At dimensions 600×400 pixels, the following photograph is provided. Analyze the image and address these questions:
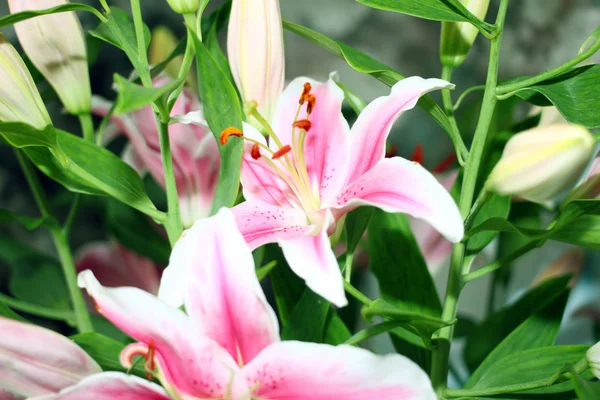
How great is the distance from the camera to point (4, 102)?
0.44 m

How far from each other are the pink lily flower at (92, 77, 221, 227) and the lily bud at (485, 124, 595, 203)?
0.25 meters

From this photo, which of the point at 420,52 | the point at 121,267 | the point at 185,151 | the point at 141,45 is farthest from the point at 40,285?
the point at 420,52

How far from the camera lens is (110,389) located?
13.4 inches

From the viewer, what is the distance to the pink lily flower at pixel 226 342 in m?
0.33

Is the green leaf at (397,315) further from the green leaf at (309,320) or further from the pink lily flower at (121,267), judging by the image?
the pink lily flower at (121,267)

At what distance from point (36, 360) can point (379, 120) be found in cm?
22

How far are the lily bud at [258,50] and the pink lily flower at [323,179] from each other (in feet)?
0.04

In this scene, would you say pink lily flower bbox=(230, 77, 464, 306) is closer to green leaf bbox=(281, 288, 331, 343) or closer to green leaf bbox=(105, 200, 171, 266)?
green leaf bbox=(281, 288, 331, 343)

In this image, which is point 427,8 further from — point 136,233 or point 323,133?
point 136,233

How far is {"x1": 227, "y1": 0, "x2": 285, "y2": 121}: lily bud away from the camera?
0.43m

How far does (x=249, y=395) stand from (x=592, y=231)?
22 cm

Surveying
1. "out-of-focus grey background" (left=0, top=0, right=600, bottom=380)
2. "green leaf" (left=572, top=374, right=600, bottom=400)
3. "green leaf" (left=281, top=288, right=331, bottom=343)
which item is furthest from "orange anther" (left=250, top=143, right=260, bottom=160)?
"out-of-focus grey background" (left=0, top=0, right=600, bottom=380)

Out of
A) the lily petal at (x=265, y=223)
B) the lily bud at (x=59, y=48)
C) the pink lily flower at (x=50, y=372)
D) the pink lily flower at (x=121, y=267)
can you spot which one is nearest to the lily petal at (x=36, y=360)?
the pink lily flower at (x=50, y=372)

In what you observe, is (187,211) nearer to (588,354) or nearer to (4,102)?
(4,102)
